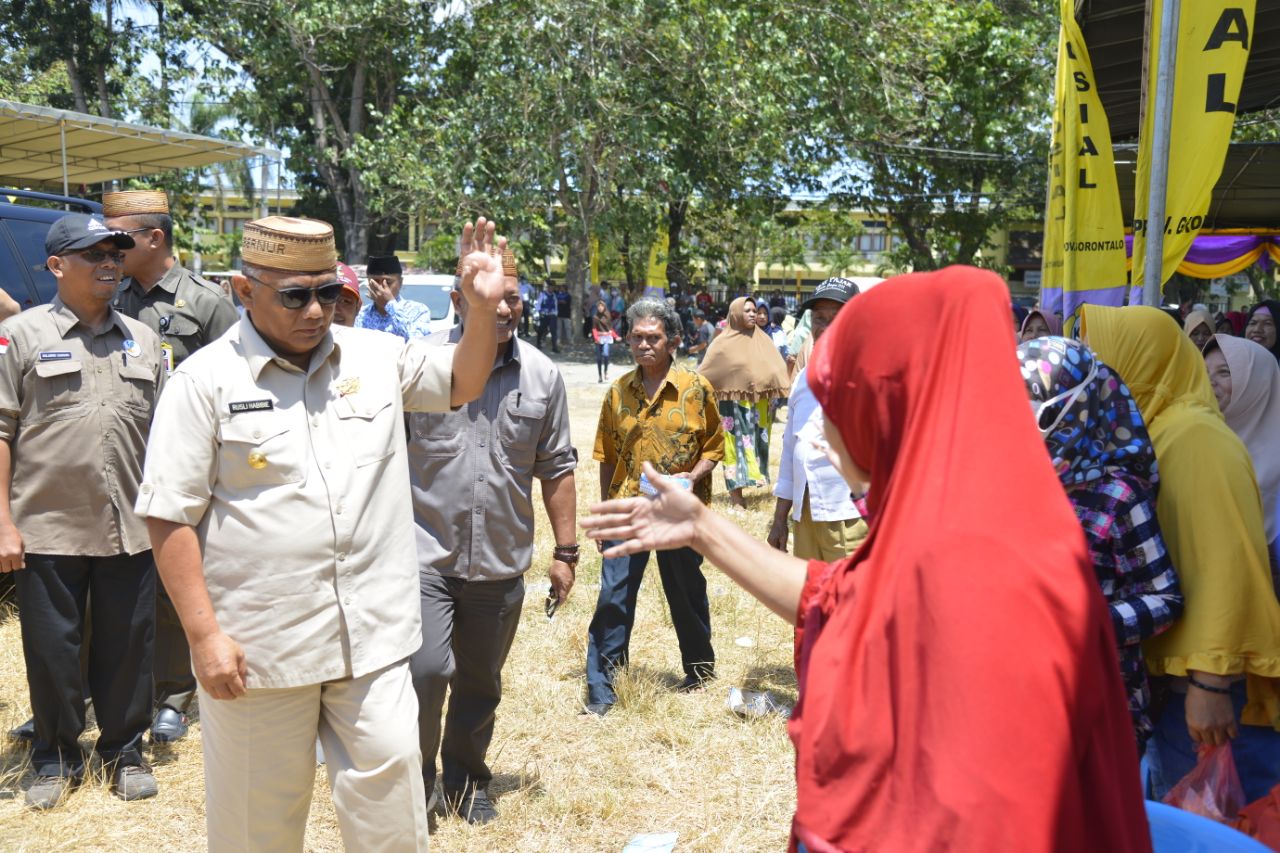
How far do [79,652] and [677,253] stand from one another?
29.0 m

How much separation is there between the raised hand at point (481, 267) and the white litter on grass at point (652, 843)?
222 cm

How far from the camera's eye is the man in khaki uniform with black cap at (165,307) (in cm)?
494

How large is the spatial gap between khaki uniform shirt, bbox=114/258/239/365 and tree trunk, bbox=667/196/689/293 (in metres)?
25.6

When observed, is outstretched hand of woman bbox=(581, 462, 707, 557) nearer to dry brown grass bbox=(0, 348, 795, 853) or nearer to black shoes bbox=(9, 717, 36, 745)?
dry brown grass bbox=(0, 348, 795, 853)

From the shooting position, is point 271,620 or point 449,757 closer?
point 271,620

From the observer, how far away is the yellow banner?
4402mm

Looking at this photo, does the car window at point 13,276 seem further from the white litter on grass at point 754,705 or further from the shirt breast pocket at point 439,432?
the white litter on grass at point 754,705

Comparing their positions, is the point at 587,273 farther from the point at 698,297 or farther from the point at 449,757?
the point at 449,757

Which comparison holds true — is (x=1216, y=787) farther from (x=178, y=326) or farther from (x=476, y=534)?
(x=178, y=326)

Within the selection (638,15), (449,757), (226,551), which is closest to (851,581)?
(226,551)

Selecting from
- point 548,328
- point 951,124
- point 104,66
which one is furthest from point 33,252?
point 104,66

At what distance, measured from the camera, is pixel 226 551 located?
2885 millimetres

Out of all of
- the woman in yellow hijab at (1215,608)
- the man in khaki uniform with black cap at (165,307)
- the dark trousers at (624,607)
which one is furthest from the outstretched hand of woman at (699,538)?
the man in khaki uniform with black cap at (165,307)

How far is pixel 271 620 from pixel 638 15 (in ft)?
65.1
